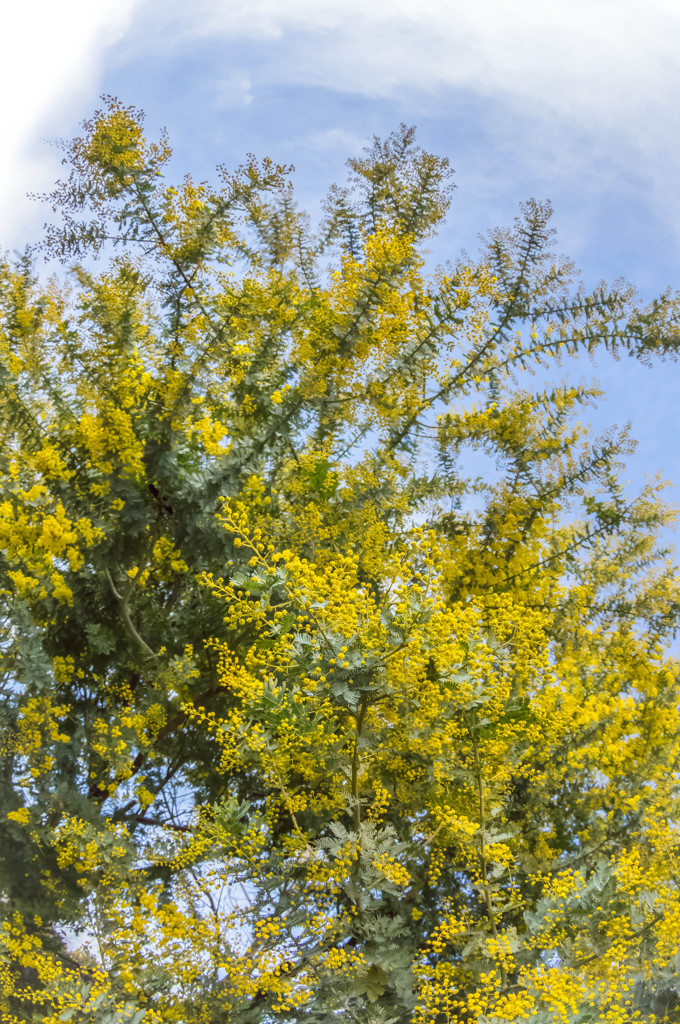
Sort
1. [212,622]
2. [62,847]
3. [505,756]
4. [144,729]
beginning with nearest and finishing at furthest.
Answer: [505,756] → [62,847] → [144,729] → [212,622]

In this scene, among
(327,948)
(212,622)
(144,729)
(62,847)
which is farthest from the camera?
(212,622)

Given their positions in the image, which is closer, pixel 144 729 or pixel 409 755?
pixel 409 755

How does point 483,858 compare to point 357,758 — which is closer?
point 357,758

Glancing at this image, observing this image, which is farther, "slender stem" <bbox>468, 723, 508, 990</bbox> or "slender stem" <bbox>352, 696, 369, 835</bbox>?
"slender stem" <bbox>468, 723, 508, 990</bbox>

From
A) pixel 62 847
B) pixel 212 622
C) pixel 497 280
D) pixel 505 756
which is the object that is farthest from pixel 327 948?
pixel 497 280

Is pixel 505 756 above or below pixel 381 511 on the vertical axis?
below

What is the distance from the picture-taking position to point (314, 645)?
11.3ft

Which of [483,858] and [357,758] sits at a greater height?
[357,758]

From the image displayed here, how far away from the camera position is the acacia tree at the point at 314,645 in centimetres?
383

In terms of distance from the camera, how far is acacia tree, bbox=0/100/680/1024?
383 centimetres

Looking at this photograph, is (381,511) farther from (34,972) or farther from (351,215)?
(34,972)

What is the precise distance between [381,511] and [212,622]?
5.60 ft

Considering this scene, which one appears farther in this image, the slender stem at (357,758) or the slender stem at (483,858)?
the slender stem at (483,858)

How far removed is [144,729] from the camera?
5863 millimetres
